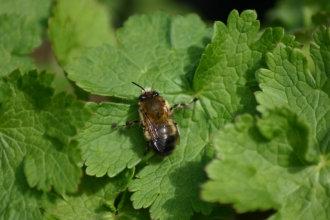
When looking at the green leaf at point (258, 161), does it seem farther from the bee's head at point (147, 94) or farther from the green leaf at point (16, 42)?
the green leaf at point (16, 42)

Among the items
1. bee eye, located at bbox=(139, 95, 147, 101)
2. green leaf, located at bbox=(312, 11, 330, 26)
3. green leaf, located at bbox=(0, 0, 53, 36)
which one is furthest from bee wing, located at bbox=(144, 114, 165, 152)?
green leaf, located at bbox=(0, 0, 53, 36)

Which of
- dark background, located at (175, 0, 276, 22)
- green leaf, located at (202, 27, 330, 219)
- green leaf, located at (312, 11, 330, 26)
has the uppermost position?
green leaf, located at (312, 11, 330, 26)

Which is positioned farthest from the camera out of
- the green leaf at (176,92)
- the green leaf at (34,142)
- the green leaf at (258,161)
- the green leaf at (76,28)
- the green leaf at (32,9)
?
the green leaf at (32,9)

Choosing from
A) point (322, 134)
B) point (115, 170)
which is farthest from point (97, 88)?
point (322, 134)

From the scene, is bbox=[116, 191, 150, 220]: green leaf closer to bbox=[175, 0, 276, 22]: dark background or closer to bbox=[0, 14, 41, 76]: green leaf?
bbox=[0, 14, 41, 76]: green leaf

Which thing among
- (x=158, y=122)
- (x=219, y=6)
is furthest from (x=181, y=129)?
(x=219, y=6)

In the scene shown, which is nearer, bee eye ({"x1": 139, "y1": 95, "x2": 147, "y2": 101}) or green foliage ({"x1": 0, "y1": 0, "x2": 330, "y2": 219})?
green foliage ({"x1": 0, "y1": 0, "x2": 330, "y2": 219})

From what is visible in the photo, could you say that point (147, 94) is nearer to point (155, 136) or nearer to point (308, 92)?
point (155, 136)

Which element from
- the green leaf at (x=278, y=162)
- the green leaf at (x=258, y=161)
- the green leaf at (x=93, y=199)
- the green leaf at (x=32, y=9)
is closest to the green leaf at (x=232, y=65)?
the green leaf at (x=278, y=162)
